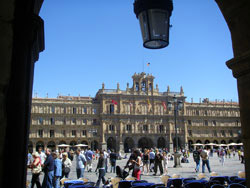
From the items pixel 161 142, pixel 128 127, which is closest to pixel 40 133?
pixel 128 127

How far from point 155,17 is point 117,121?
52.1 meters

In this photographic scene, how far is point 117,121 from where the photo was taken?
5447cm

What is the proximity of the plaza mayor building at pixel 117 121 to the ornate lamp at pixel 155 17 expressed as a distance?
4920cm

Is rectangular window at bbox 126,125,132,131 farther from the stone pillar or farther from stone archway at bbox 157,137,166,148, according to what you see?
the stone pillar

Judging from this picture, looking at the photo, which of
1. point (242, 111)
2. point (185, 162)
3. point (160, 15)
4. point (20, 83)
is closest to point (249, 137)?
point (242, 111)

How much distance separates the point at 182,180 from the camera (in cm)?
685

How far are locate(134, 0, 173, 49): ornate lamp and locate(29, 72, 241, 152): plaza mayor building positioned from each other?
4920 cm

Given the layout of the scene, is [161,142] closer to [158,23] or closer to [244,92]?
[244,92]

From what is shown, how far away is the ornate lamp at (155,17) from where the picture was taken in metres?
2.81

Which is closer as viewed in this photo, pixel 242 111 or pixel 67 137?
pixel 242 111

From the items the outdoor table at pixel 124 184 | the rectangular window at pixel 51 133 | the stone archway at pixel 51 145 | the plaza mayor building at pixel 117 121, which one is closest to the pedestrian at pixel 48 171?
the outdoor table at pixel 124 184

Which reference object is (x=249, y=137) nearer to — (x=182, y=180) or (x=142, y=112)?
(x=182, y=180)

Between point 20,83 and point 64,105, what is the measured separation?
53.8m

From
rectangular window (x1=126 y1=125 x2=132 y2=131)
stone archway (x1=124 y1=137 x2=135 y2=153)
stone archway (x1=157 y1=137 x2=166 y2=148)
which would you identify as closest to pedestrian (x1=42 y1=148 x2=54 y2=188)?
rectangular window (x1=126 y1=125 x2=132 y2=131)
